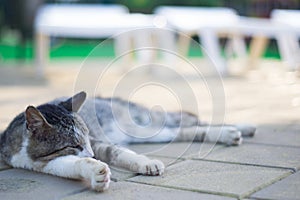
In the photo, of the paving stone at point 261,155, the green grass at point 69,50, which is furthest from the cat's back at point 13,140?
the green grass at point 69,50

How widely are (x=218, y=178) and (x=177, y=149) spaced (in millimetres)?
730

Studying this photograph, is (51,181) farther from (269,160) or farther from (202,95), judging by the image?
(202,95)

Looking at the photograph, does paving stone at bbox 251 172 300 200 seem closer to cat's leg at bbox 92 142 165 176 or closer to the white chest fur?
cat's leg at bbox 92 142 165 176

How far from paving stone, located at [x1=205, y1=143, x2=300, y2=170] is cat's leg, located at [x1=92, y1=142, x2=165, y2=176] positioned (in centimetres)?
44

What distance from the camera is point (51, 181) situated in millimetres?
2605

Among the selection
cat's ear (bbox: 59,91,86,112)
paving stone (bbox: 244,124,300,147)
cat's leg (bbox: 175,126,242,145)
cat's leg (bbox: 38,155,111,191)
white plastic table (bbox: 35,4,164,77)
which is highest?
cat's ear (bbox: 59,91,86,112)

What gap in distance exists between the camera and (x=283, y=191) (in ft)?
7.67

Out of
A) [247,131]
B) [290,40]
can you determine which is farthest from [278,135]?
[290,40]

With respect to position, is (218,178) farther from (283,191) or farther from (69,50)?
(69,50)

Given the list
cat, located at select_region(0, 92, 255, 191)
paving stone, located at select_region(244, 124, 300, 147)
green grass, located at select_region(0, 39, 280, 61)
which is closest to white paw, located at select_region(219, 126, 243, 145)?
cat, located at select_region(0, 92, 255, 191)

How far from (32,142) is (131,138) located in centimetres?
90

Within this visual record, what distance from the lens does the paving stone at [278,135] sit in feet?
11.3

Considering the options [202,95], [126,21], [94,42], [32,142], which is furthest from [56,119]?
[94,42]

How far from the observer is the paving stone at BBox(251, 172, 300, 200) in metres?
2.27
